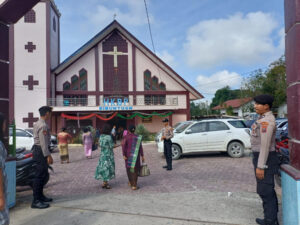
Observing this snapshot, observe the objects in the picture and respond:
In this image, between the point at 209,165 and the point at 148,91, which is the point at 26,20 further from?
the point at 209,165

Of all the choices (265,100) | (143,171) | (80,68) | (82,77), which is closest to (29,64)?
(80,68)

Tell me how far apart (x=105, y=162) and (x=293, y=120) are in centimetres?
401

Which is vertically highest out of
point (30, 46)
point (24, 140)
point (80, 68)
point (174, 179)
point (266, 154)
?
point (30, 46)

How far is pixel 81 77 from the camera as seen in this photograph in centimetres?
2141

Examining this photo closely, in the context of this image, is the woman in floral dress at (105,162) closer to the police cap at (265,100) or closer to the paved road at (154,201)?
the paved road at (154,201)

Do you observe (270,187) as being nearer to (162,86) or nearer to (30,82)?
(162,86)

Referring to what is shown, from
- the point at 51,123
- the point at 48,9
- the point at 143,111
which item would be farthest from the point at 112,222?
the point at 48,9

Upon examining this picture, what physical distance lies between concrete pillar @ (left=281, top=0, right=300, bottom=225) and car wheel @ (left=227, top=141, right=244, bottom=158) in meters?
6.59

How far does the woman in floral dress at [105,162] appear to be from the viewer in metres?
5.43

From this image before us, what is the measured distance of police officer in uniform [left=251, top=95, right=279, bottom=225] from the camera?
9.69ft

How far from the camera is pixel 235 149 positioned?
9430 millimetres

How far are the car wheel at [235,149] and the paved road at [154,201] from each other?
240 centimetres

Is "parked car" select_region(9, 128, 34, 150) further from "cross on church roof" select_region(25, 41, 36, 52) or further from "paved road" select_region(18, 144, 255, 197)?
"cross on church roof" select_region(25, 41, 36, 52)

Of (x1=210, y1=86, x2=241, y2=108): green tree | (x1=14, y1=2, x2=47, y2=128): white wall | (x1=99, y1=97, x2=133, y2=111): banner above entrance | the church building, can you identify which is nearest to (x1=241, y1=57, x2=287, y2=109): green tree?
the church building
